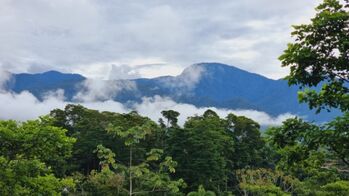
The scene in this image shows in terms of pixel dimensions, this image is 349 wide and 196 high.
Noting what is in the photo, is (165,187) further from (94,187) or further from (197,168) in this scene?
(197,168)

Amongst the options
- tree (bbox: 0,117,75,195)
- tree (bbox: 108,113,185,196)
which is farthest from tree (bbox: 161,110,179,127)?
tree (bbox: 0,117,75,195)

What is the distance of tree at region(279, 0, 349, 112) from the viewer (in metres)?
7.68

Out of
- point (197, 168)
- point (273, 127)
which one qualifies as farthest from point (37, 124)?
point (197, 168)

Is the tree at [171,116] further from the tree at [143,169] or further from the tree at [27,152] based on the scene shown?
the tree at [27,152]

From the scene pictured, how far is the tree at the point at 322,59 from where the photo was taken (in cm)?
768

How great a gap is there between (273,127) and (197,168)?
36721mm

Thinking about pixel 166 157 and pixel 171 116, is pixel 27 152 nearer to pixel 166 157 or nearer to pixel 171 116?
pixel 166 157

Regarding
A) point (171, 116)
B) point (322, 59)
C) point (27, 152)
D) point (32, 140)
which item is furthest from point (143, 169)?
point (171, 116)

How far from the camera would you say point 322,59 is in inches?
311

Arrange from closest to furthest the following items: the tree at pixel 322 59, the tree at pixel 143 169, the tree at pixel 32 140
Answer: the tree at pixel 322 59
the tree at pixel 32 140
the tree at pixel 143 169

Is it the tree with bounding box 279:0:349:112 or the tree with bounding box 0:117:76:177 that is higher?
the tree with bounding box 279:0:349:112

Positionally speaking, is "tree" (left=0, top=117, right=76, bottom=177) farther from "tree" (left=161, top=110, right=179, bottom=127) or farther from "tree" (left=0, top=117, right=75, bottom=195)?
"tree" (left=161, top=110, right=179, bottom=127)

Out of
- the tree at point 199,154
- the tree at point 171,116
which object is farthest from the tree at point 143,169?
the tree at point 171,116

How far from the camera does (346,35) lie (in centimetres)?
763
